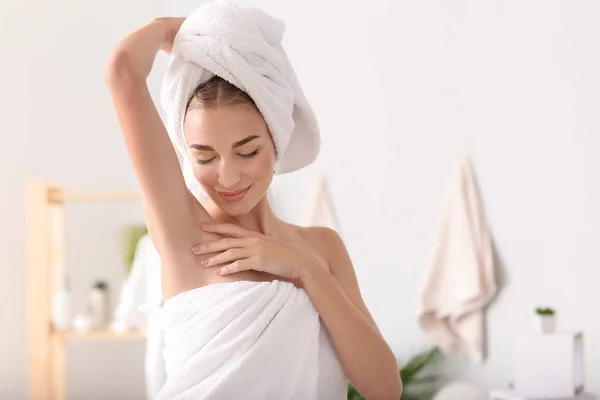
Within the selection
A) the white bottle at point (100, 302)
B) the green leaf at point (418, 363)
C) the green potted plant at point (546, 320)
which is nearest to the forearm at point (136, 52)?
the green potted plant at point (546, 320)

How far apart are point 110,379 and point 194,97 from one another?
309 cm

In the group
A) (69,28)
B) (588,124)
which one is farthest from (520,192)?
(69,28)

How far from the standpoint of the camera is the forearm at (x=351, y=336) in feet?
3.19

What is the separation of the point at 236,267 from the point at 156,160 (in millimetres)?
147

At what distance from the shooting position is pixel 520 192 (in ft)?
8.15

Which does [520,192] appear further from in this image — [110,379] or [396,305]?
[110,379]

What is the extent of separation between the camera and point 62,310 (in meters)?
3.13

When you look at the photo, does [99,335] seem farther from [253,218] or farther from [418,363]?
[253,218]

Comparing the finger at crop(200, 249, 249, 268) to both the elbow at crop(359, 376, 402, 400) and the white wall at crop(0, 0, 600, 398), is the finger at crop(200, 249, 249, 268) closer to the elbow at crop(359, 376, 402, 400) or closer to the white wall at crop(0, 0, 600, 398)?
the elbow at crop(359, 376, 402, 400)

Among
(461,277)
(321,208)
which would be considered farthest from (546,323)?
(321,208)

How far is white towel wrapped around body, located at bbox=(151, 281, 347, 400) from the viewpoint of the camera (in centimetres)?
90

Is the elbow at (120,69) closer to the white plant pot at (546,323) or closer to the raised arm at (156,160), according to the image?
the raised arm at (156,160)

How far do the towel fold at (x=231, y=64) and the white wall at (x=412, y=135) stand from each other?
1.53 meters

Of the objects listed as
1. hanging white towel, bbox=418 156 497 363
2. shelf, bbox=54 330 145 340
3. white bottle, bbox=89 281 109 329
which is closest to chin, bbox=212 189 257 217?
hanging white towel, bbox=418 156 497 363
